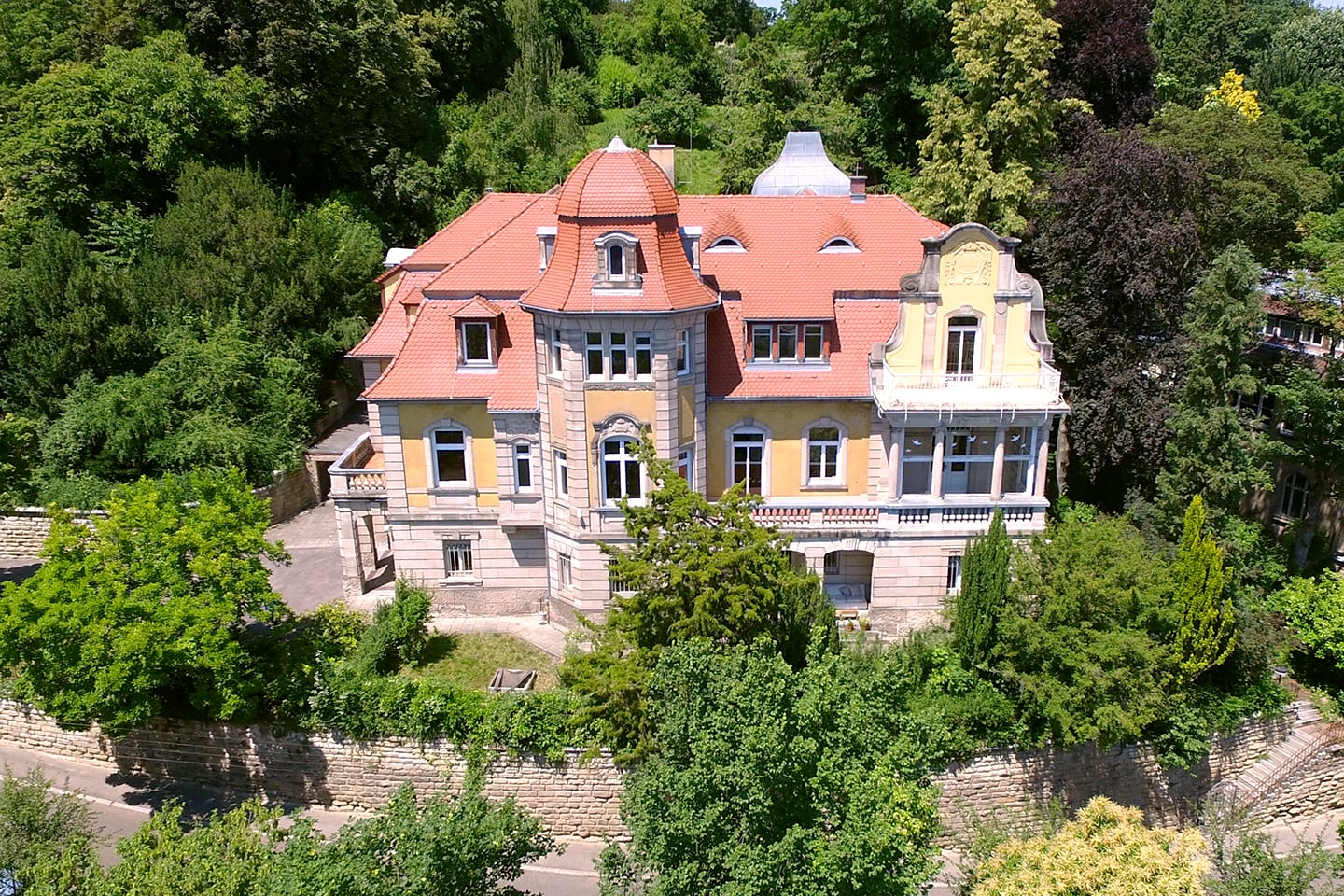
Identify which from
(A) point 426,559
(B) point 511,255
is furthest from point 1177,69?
(A) point 426,559

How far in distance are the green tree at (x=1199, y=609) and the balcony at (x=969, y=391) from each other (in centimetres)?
606

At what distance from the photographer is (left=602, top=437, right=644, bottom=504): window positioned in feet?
107

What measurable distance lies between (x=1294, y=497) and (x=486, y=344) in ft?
118

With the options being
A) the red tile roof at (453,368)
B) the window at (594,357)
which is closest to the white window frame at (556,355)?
the window at (594,357)

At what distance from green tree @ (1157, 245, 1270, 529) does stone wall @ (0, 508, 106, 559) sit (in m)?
46.1

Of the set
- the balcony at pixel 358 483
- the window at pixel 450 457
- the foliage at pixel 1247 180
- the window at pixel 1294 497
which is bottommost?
the window at pixel 1294 497

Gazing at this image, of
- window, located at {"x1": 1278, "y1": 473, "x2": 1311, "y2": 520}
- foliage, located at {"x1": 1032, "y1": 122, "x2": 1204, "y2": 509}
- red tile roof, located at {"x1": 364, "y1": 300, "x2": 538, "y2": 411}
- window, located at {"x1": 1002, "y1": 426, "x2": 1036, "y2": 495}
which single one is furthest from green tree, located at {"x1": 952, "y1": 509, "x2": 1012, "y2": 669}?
window, located at {"x1": 1278, "y1": 473, "x2": 1311, "y2": 520}

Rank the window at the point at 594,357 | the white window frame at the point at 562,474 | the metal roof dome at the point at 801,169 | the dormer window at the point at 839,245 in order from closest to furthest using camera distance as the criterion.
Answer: the window at the point at 594,357 < the white window frame at the point at 562,474 < the dormer window at the point at 839,245 < the metal roof dome at the point at 801,169

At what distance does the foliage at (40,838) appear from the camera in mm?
20984

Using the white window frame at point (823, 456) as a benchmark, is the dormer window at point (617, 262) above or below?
above

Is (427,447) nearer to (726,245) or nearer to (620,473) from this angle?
(620,473)

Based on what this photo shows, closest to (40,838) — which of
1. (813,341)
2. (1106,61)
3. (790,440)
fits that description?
(790,440)

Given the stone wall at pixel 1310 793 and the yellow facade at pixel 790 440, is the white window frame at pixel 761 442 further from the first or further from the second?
the stone wall at pixel 1310 793

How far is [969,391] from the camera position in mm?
33812
